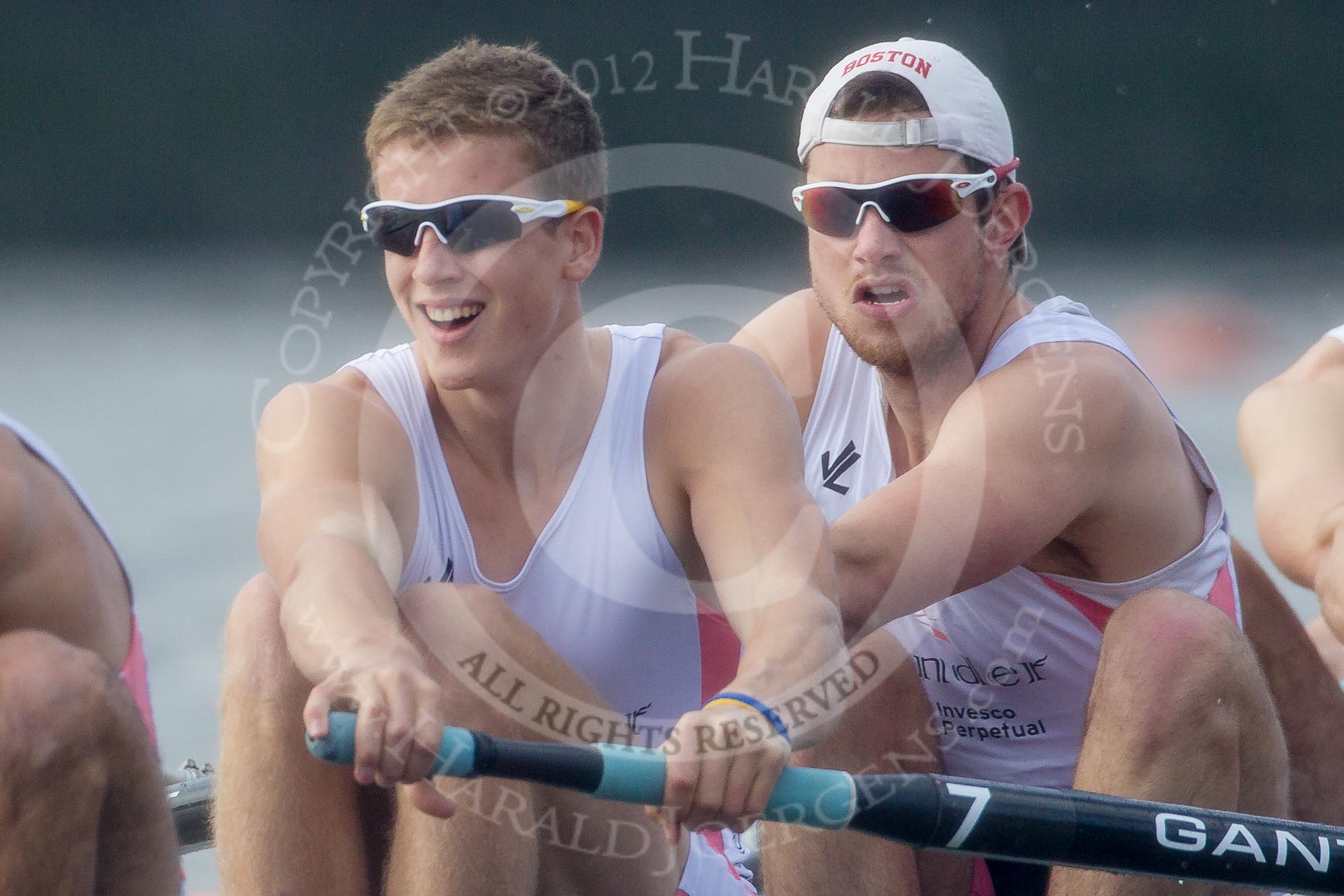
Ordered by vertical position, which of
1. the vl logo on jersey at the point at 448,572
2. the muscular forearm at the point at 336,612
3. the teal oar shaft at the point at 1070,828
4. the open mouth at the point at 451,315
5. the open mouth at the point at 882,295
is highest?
the open mouth at the point at 451,315

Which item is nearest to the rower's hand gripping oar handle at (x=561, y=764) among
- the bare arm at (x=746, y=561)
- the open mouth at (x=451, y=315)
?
the bare arm at (x=746, y=561)

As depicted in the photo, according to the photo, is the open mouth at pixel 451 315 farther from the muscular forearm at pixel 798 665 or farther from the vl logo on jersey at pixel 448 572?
the muscular forearm at pixel 798 665

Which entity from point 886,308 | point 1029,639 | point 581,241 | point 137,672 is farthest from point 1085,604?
point 137,672

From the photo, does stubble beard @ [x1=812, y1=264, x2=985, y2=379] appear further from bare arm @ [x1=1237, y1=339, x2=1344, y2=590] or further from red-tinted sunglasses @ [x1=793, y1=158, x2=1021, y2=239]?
bare arm @ [x1=1237, y1=339, x2=1344, y2=590]

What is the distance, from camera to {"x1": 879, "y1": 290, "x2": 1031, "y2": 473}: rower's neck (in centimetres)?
223

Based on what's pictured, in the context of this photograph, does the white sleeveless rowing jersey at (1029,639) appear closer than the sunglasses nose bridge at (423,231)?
No

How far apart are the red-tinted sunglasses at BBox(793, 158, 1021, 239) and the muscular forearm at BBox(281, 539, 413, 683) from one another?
2.87ft

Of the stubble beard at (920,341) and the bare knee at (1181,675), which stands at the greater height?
the stubble beard at (920,341)

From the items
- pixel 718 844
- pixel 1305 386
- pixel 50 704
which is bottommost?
pixel 718 844

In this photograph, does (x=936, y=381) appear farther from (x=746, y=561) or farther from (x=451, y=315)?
(x=451, y=315)

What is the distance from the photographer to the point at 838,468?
2.34 meters

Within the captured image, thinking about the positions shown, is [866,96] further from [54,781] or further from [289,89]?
[289,89]

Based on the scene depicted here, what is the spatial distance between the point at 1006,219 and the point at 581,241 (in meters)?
0.65

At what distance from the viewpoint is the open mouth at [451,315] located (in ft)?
6.54
